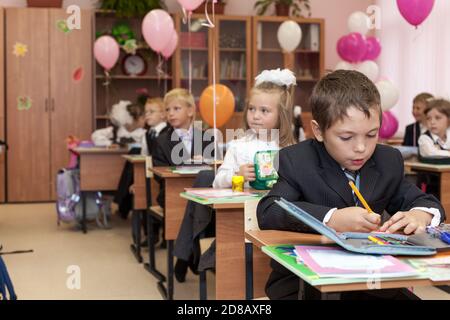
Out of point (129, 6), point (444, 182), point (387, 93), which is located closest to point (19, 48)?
point (129, 6)

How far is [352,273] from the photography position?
3.51 ft

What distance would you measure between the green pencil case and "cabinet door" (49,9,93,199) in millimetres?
5588

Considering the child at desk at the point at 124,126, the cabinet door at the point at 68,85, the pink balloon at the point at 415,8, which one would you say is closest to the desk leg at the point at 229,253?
the pink balloon at the point at 415,8

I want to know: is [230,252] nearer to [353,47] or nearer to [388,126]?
[388,126]

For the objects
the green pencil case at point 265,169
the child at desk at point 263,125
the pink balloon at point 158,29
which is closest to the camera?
the green pencil case at point 265,169

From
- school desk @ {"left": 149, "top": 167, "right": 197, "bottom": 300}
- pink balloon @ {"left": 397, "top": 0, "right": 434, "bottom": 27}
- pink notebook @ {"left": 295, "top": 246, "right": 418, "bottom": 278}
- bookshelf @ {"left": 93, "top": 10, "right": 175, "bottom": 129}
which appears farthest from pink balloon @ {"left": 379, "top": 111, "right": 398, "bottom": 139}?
pink notebook @ {"left": 295, "top": 246, "right": 418, "bottom": 278}

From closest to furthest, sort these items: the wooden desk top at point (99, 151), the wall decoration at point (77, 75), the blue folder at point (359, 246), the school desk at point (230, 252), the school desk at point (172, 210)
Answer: the blue folder at point (359, 246), the school desk at point (230, 252), the school desk at point (172, 210), the wooden desk top at point (99, 151), the wall decoration at point (77, 75)

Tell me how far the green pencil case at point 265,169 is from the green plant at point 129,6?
5386 mm

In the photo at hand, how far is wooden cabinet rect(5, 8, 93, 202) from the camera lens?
752 centimetres

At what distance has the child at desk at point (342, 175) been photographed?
1475mm

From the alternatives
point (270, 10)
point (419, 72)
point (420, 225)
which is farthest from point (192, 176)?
point (270, 10)

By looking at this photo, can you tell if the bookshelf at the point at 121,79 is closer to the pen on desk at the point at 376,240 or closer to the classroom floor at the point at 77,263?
the classroom floor at the point at 77,263

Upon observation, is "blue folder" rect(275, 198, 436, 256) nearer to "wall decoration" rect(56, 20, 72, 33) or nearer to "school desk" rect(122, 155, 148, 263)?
"school desk" rect(122, 155, 148, 263)
